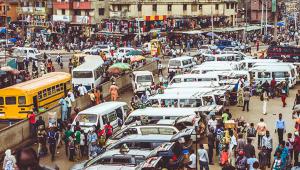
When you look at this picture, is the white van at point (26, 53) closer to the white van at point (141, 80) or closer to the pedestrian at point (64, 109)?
the white van at point (141, 80)

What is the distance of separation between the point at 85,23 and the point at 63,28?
3802 mm

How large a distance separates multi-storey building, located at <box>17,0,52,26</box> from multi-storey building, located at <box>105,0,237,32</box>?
12.0 meters

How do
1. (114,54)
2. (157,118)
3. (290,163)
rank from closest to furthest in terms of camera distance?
(290,163), (157,118), (114,54)

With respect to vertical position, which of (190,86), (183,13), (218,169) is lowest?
(218,169)

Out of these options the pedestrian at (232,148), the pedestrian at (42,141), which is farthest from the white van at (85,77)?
the pedestrian at (232,148)

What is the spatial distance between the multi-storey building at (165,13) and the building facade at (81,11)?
161 cm

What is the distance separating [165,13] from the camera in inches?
2943

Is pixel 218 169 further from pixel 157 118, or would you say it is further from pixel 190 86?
pixel 190 86

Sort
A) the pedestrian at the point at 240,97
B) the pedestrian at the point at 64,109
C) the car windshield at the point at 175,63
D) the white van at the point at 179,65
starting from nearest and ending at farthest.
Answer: the pedestrian at the point at 64,109, the pedestrian at the point at 240,97, the white van at the point at 179,65, the car windshield at the point at 175,63

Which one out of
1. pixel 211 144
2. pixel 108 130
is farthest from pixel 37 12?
pixel 211 144

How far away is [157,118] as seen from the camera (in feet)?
69.3

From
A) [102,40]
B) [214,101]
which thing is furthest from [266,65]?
[102,40]

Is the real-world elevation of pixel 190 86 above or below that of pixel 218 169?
above

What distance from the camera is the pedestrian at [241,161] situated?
51.1 ft
